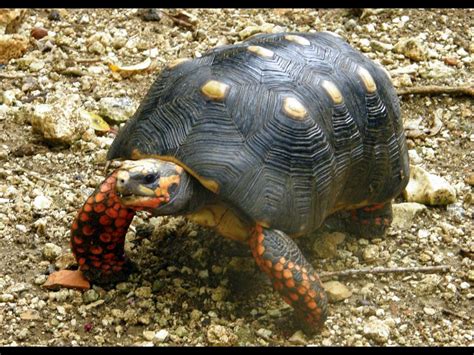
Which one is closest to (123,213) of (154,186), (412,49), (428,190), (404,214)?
(154,186)

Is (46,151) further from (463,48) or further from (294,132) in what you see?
(463,48)

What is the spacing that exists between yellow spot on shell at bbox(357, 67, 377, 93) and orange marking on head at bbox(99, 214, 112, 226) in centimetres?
141

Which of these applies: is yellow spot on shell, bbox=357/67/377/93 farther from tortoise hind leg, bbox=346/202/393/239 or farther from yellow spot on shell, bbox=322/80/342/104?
tortoise hind leg, bbox=346/202/393/239

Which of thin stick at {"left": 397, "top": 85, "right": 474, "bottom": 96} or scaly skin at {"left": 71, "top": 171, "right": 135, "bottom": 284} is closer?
scaly skin at {"left": 71, "top": 171, "right": 135, "bottom": 284}

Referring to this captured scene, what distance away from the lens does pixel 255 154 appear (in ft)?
12.2

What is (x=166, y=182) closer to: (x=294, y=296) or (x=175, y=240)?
(x=294, y=296)

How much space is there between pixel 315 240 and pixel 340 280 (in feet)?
1.04

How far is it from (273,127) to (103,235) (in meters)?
0.98

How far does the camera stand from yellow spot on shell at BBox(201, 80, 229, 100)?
12.4ft

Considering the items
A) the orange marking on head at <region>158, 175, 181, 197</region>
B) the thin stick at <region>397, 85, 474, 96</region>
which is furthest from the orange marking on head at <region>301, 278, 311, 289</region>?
the thin stick at <region>397, 85, 474, 96</region>

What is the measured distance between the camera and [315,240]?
450 cm

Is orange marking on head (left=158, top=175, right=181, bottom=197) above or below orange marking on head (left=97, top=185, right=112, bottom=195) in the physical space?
above

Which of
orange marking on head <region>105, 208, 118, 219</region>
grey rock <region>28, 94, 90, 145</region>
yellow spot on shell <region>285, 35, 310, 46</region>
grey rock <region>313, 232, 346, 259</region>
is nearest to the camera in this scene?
orange marking on head <region>105, 208, 118, 219</region>
